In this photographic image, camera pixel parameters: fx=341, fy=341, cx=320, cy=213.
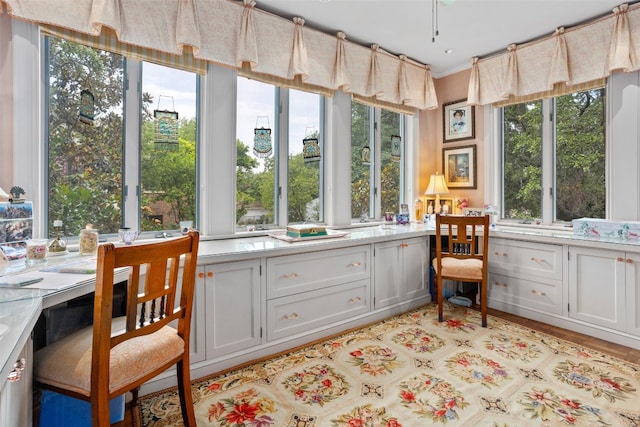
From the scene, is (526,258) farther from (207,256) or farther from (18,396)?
(18,396)

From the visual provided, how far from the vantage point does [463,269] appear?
3010mm

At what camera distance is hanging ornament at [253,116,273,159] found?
120 inches

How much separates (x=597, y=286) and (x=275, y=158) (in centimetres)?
292

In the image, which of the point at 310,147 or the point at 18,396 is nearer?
the point at 18,396

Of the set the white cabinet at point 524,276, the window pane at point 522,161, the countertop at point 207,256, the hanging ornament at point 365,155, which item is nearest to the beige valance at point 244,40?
the hanging ornament at point 365,155

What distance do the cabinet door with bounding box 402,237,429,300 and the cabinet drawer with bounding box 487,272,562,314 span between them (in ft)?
2.23

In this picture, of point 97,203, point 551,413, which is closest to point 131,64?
point 97,203

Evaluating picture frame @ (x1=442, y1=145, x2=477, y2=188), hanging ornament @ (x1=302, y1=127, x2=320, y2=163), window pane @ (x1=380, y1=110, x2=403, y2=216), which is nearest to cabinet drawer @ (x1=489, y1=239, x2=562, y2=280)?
picture frame @ (x1=442, y1=145, x2=477, y2=188)

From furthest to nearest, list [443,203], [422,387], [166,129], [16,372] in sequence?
[443,203] < [166,129] < [422,387] < [16,372]

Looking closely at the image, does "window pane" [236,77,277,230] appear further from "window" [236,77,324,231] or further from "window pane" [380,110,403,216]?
"window pane" [380,110,403,216]

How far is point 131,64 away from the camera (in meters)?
2.44

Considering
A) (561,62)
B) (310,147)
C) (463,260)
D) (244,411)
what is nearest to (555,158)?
(561,62)

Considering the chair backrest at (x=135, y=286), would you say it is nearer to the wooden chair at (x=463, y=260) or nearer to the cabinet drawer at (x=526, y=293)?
the wooden chair at (x=463, y=260)

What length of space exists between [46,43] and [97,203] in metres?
1.05
